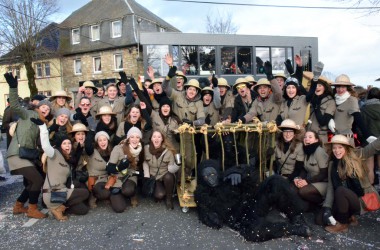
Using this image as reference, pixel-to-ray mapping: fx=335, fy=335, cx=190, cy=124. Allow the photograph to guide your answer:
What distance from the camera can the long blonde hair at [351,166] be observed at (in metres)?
4.11

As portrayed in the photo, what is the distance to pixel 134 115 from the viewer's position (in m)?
5.43

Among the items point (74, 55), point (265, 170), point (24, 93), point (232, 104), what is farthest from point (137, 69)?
point (265, 170)

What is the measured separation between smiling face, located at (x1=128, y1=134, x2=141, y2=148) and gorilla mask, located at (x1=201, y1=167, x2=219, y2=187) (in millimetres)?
1218

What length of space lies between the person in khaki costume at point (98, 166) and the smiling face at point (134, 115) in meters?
0.50

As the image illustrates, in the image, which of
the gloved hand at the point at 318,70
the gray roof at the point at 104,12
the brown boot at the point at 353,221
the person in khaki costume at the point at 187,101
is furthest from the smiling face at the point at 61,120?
the gray roof at the point at 104,12

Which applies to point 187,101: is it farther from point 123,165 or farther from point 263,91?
point 123,165

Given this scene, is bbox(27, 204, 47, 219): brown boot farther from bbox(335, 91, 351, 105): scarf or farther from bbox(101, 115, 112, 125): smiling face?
bbox(335, 91, 351, 105): scarf

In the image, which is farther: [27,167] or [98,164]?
[98,164]

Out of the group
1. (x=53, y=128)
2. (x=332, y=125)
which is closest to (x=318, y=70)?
(x=332, y=125)

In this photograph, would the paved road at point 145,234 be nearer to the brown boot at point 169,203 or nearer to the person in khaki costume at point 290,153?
the brown boot at point 169,203

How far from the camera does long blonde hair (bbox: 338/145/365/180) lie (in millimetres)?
4105

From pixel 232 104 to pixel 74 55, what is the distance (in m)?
23.7

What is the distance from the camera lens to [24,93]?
3005cm

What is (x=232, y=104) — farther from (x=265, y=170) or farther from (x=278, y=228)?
(x=278, y=228)
